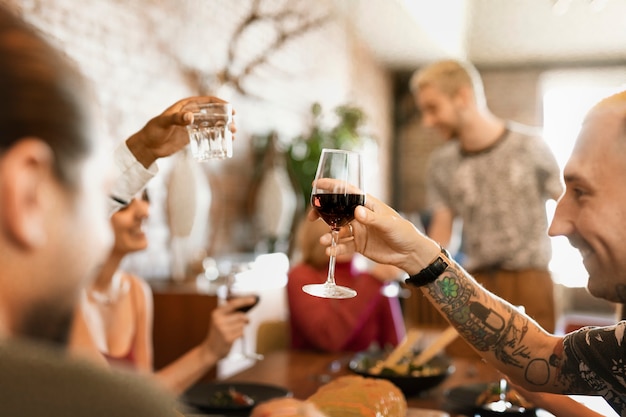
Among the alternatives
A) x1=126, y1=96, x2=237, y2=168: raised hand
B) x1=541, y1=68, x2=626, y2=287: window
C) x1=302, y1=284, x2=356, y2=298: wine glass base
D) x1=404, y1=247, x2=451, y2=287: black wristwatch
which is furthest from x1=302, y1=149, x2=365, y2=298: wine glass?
x1=541, y1=68, x2=626, y2=287: window

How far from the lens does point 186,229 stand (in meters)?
3.69

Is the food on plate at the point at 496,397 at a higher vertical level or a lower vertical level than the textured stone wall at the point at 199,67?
lower

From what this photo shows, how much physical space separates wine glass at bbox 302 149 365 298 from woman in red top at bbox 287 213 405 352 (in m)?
1.56

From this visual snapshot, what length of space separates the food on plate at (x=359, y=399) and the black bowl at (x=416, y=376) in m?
0.45

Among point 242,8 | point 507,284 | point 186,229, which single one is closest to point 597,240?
point 507,284

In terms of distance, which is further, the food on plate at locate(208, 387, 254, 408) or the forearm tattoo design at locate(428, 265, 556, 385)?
the food on plate at locate(208, 387, 254, 408)

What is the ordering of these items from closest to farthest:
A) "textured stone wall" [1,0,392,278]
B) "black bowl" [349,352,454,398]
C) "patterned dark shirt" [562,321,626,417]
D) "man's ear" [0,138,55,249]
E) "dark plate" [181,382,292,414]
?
"man's ear" [0,138,55,249] < "patterned dark shirt" [562,321,626,417] < "dark plate" [181,382,292,414] < "black bowl" [349,352,454,398] < "textured stone wall" [1,0,392,278]

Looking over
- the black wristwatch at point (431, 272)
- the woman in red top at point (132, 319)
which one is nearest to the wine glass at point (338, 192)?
the black wristwatch at point (431, 272)

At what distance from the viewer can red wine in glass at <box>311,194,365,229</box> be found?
1392 mm

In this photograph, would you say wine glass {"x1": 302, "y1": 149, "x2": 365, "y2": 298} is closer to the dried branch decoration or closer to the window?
the dried branch decoration

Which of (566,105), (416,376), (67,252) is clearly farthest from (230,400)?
(566,105)

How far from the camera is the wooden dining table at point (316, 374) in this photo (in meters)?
2.03

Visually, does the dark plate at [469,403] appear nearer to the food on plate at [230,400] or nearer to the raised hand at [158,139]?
the food on plate at [230,400]

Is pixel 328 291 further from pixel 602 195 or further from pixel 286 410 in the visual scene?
pixel 286 410
